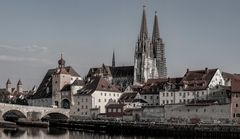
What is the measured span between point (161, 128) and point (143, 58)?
7456 centimetres

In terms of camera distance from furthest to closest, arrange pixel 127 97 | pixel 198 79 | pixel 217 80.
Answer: pixel 127 97 → pixel 217 80 → pixel 198 79

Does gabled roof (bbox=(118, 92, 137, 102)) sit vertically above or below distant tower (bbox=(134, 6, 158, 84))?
below

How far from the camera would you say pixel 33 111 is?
10125 centimetres

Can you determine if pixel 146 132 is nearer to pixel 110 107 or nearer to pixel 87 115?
pixel 110 107

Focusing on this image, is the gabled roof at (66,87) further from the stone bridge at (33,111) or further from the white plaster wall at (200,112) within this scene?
the white plaster wall at (200,112)

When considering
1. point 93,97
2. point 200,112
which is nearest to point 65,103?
point 93,97

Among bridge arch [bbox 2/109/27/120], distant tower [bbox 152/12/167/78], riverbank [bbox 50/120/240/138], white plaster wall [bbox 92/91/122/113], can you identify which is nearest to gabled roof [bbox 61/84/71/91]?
white plaster wall [bbox 92/91/122/113]

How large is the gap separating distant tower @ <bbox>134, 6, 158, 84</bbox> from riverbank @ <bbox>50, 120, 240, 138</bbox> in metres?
55.0

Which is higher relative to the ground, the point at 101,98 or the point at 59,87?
the point at 59,87

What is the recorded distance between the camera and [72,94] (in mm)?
110500

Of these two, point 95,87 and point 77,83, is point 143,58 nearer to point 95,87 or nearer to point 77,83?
point 77,83

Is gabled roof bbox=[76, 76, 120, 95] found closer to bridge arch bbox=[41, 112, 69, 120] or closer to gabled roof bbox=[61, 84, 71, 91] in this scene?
gabled roof bbox=[61, 84, 71, 91]

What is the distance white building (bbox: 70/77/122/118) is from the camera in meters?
105

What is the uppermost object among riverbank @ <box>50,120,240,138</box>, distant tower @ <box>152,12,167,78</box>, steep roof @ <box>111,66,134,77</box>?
distant tower @ <box>152,12,167,78</box>
